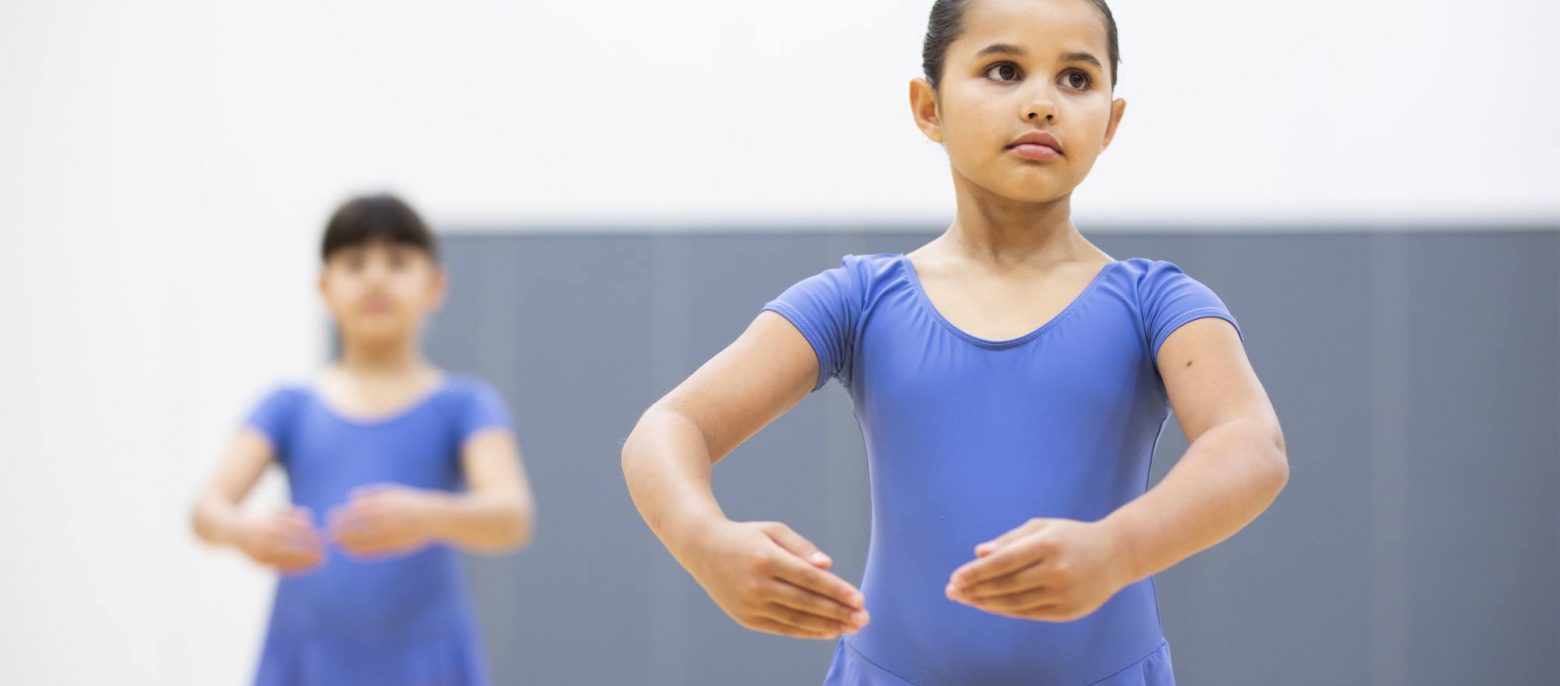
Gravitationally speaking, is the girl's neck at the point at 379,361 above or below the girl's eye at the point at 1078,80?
below

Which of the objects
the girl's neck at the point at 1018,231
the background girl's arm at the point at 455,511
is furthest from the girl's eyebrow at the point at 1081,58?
the background girl's arm at the point at 455,511

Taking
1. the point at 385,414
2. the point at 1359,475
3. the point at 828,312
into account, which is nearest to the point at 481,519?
the point at 385,414

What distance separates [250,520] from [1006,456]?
1.58 metres

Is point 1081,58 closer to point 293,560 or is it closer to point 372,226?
point 293,560

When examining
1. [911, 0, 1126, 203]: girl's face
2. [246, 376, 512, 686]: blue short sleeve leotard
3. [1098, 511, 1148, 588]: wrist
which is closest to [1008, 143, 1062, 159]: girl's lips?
[911, 0, 1126, 203]: girl's face

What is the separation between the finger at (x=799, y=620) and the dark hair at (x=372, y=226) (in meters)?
1.91

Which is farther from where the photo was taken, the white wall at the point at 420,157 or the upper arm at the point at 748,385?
the white wall at the point at 420,157

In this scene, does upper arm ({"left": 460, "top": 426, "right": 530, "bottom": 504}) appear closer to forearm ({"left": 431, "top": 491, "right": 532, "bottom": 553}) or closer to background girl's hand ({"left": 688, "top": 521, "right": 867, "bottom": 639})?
forearm ({"left": 431, "top": 491, "right": 532, "bottom": 553})

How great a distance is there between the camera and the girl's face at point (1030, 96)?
124 centimetres

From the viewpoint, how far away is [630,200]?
378 cm

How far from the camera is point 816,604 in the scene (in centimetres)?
99

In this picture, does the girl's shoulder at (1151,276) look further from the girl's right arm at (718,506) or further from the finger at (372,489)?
the finger at (372,489)

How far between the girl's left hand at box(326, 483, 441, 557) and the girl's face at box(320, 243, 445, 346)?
0.37 m

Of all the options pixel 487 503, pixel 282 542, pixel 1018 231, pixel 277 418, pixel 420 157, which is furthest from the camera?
pixel 420 157
